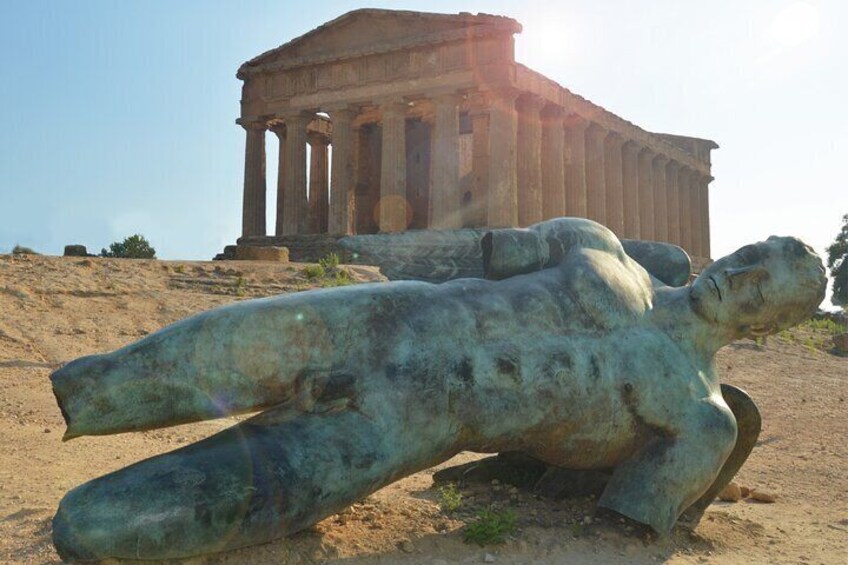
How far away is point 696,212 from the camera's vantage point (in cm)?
4231

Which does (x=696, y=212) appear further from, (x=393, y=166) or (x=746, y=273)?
(x=746, y=273)

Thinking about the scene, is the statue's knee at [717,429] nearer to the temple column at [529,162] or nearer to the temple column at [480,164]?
the temple column at [480,164]

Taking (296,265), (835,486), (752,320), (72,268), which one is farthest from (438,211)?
(752,320)

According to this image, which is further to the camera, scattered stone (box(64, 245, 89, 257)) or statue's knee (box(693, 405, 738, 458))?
scattered stone (box(64, 245, 89, 257))

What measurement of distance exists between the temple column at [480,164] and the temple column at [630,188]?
889cm

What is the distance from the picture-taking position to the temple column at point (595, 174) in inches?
1258

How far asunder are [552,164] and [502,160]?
372 cm

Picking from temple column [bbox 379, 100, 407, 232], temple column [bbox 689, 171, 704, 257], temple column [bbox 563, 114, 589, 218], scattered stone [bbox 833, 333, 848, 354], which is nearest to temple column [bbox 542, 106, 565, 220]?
temple column [bbox 563, 114, 589, 218]

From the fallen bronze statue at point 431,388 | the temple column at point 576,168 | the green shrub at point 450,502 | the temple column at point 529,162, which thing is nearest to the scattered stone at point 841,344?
the temple column at point 529,162

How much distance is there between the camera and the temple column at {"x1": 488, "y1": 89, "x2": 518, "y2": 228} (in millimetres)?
26188

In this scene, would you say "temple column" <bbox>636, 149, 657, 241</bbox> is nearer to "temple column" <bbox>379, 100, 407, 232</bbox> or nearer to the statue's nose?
"temple column" <bbox>379, 100, 407, 232</bbox>

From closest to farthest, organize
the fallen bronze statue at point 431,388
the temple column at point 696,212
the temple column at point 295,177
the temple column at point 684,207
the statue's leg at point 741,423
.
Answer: the fallen bronze statue at point 431,388
the statue's leg at point 741,423
the temple column at point 295,177
the temple column at point 684,207
the temple column at point 696,212

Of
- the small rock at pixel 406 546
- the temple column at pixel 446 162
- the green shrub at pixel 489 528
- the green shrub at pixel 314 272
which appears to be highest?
the temple column at pixel 446 162

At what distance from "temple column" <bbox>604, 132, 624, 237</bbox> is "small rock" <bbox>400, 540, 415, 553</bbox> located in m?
30.6
